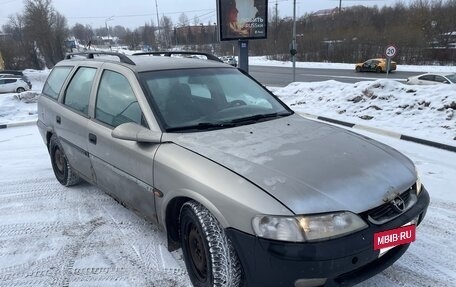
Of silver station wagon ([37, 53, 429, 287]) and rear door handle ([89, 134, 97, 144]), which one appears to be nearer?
silver station wagon ([37, 53, 429, 287])

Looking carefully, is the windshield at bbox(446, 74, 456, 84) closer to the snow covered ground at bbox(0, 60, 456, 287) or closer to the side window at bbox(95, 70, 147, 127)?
the snow covered ground at bbox(0, 60, 456, 287)

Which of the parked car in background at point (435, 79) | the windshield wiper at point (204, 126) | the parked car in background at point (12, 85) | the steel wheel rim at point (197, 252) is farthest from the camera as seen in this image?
the parked car in background at point (12, 85)

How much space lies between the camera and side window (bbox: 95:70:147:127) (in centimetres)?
314

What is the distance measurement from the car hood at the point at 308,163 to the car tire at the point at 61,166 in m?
2.26

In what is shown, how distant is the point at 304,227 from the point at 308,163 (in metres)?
0.52

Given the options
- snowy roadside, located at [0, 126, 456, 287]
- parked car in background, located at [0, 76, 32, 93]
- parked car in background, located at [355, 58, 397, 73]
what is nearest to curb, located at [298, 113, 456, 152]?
snowy roadside, located at [0, 126, 456, 287]

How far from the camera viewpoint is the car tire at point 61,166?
178 inches

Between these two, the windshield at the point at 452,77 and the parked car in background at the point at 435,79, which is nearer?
the parked car in background at the point at 435,79

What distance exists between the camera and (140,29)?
112m

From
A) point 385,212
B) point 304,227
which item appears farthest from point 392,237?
point 304,227

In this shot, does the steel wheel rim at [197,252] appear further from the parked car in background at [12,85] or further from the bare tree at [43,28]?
the bare tree at [43,28]

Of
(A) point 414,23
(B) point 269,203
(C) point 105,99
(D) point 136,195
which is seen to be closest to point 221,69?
(C) point 105,99

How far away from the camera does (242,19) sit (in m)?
15.0

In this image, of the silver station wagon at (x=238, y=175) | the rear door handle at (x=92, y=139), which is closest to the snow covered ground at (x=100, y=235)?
the silver station wagon at (x=238, y=175)
